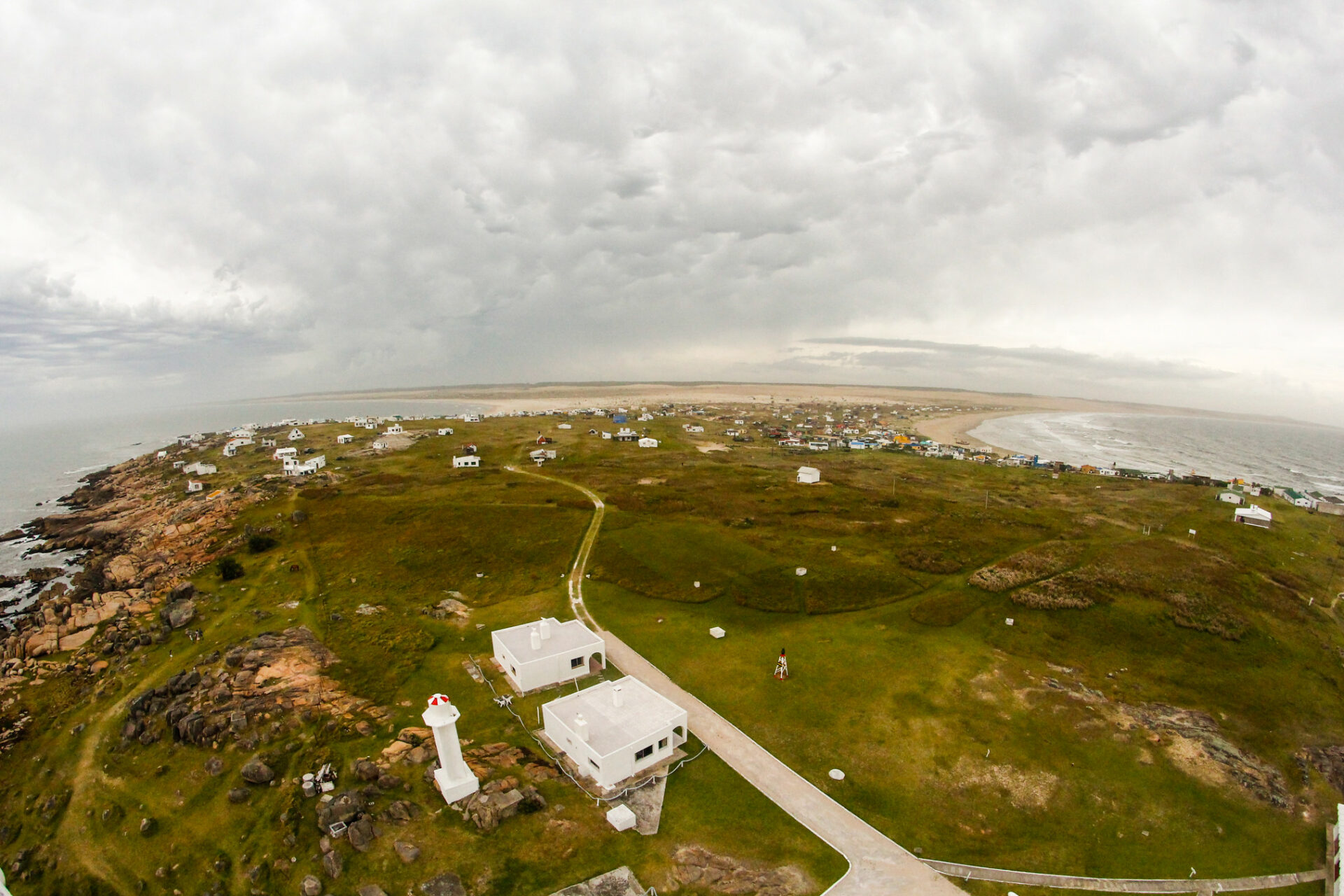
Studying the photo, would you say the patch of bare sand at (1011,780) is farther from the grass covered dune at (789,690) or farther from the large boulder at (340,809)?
the large boulder at (340,809)

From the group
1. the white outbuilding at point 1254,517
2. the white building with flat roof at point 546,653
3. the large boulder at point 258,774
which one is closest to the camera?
the large boulder at point 258,774

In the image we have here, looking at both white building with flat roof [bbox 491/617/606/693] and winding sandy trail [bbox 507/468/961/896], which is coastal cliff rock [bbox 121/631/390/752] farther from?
winding sandy trail [bbox 507/468/961/896]

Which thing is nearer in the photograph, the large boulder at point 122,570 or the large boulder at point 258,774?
the large boulder at point 258,774

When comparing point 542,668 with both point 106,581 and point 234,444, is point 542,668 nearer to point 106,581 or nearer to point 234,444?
A: point 106,581

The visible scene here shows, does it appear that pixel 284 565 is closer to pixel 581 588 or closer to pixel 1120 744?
pixel 581 588

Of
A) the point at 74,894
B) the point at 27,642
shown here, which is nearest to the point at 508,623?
the point at 74,894

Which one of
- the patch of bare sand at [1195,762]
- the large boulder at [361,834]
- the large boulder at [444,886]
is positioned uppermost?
the large boulder at [361,834]

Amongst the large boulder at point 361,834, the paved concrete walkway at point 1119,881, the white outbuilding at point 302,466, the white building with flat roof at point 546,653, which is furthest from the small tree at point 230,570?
the paved concrete walkway at point 1119,881
